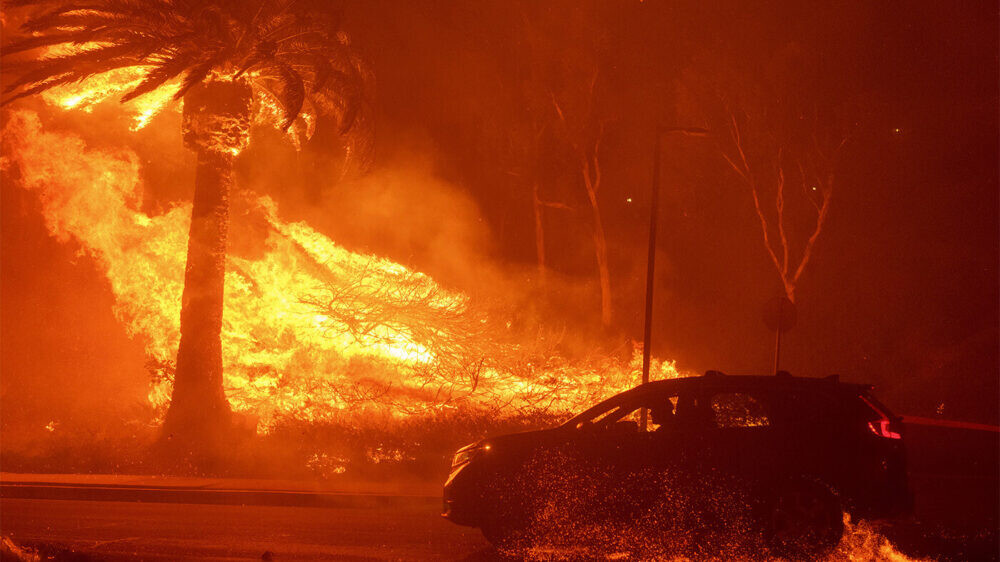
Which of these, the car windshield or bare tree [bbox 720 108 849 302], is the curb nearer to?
the car windshield

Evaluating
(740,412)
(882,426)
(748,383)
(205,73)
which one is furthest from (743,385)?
(205,73)

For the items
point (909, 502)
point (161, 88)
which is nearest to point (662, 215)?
point (161, 88)

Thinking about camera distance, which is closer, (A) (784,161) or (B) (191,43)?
(B) (191,43)

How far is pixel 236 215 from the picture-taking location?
62.8ft

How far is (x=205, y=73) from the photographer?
1377cm

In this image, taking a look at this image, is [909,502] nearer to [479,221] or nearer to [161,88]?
[161,88]

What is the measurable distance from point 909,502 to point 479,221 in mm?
30061

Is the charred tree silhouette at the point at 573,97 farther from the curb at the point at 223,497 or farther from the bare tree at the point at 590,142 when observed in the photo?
the curb at the point at 223,497

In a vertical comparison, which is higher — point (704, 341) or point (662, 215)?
point (662, 215)

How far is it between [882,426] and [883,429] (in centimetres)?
3

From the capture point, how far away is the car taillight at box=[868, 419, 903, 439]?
8133 millimetres

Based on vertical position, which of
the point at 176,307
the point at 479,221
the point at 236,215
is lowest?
the point at 176,307

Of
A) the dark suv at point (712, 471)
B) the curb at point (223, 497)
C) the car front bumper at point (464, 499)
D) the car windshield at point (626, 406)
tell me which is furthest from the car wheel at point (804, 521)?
the curb at point (223, 497)

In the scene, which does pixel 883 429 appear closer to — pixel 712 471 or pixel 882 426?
pixel 882 426
